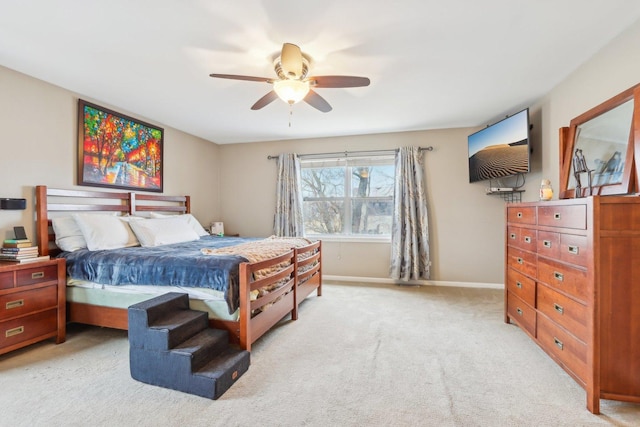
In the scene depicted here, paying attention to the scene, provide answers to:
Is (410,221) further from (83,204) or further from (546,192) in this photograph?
(83,204)

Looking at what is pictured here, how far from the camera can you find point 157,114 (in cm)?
377

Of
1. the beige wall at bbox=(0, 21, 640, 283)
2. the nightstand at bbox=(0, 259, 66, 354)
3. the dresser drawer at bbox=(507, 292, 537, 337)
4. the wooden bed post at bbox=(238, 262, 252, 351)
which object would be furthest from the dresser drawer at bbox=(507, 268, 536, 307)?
the nightstand at bbox=(0, 259, 66, 354)

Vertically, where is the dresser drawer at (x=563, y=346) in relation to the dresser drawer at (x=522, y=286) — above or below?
below

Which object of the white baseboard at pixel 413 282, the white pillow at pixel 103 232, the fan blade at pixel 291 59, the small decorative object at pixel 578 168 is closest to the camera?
the fan blade at pixel 291 59

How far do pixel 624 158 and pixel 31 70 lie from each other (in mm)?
4827

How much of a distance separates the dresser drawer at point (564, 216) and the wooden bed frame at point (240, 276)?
223cm

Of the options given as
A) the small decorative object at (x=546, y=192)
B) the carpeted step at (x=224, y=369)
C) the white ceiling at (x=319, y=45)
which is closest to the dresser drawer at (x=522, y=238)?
the small decorative object at (x=546, y=192)

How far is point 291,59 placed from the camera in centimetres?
206

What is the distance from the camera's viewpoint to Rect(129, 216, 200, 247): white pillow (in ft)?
10.6

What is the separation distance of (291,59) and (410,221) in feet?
10.2

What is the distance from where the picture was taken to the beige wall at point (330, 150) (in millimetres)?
2527

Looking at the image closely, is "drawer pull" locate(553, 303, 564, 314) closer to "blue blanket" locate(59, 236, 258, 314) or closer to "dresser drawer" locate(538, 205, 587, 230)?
"dresser drawer" locate(538, 205, 587, 230)

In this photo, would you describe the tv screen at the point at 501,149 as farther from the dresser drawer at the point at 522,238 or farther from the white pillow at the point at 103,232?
the white pillow at the point at 103,232

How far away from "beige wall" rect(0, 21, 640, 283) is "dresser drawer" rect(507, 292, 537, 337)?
1.38 m
